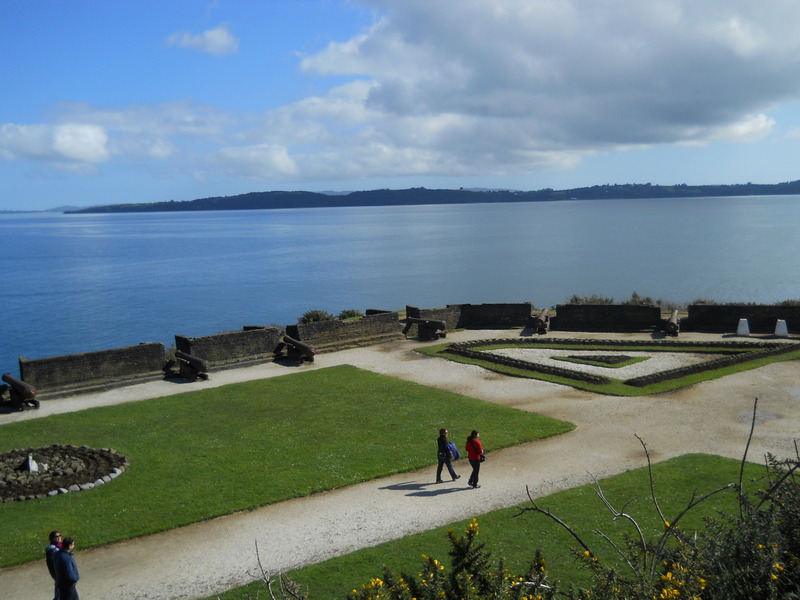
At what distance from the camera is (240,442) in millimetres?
16391

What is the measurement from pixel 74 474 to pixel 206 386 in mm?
8030

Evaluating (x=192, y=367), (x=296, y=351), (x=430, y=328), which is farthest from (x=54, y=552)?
(x=430, y=328)

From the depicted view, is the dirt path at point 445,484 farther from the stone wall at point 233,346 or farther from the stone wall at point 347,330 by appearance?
→ the stone wall at point 347,330

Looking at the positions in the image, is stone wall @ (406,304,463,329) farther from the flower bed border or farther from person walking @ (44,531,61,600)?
person walking @ (44,531,61,600)

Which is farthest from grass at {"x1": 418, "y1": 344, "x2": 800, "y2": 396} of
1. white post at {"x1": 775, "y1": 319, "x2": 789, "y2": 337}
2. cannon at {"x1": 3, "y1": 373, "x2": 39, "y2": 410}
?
cannon at {"x1": 3, "y1": 373, "x2": 39, "y2": 410}

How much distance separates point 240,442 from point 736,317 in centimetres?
1997

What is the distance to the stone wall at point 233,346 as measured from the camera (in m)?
24.7

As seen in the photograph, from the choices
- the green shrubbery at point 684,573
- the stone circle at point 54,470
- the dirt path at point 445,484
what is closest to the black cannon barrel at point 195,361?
the dirt path at point 445,484

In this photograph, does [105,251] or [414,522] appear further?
[105,251]

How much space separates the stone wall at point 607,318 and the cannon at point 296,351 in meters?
10.5

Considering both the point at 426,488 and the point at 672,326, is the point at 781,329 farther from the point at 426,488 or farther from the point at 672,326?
the point at 426,488

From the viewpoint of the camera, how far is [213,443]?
645 inches

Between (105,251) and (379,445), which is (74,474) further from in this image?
(105,251)

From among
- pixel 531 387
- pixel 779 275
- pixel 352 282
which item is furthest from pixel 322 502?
pixel 779 275
